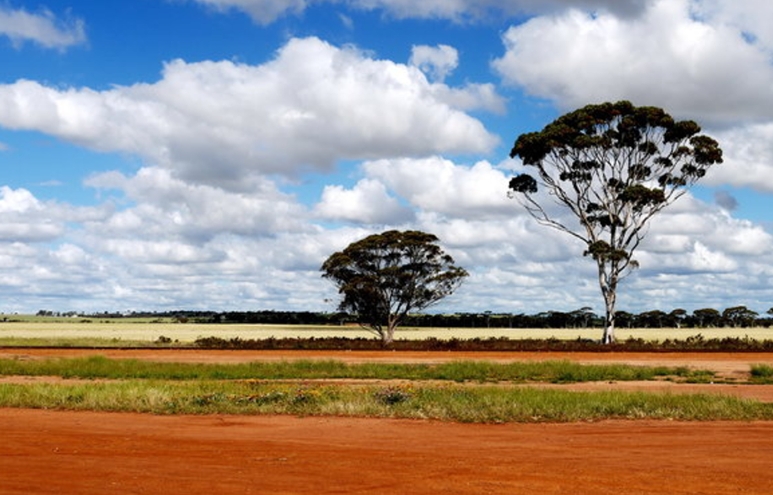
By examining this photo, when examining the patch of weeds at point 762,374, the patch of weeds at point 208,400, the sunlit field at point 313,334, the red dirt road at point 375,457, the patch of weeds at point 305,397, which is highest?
the sunlit field at point 313,334

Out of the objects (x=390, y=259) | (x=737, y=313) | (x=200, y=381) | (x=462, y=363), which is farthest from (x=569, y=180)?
(x=737, y=313)

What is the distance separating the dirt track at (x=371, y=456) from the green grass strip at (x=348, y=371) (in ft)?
42.5

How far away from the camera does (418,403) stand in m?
21.0

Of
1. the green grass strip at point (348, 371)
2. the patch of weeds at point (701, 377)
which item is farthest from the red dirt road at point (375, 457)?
the green grass strip at point (348, 371)

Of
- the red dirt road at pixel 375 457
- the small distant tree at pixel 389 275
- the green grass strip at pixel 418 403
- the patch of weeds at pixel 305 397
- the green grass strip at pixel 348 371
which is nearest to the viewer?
the red dirt road at pixel 375 457

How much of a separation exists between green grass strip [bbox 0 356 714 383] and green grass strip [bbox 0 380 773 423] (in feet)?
26.2

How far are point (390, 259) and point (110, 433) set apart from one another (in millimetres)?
38269

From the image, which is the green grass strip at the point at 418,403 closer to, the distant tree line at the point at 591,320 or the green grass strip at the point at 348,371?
the green grass strip at the point at 348,371

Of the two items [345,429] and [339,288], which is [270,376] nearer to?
[345,429]

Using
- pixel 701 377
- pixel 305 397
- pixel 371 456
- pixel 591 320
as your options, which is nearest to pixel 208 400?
pixel 305 397

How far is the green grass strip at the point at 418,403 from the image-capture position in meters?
19.7

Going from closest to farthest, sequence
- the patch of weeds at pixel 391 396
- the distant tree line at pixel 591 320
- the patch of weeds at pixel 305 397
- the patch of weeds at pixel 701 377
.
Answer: the patch of weeds at pixel 391 396 < the patch of weeds at pixel 305 397 < the patch of weeds at pixel 701 377 < the distant tree line at pixel 591 320

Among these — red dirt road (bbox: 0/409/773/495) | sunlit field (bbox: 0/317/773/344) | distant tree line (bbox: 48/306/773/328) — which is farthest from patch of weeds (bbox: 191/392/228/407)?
distant tree line (bbox: 48/306/773/328)

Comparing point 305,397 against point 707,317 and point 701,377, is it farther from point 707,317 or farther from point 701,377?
point 707,317
